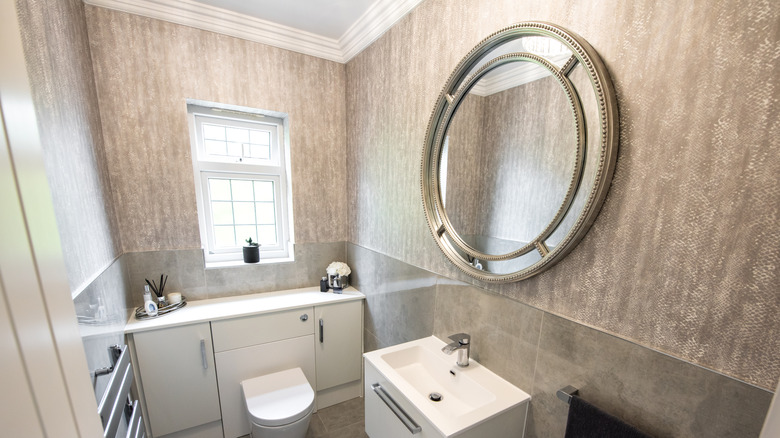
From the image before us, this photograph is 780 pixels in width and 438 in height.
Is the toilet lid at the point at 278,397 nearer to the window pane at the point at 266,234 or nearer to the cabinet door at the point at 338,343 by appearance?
the cabinet door at the point at 338,343

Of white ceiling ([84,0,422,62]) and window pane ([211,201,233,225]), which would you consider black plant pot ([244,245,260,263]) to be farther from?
white ceiling ([84,0,422,62])

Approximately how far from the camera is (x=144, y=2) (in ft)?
5.17

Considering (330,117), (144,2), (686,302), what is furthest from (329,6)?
(686,302)

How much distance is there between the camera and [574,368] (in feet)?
2.88

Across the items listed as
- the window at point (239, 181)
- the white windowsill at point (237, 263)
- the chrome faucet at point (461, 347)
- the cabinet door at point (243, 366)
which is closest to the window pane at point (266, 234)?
the window at point (239, 181)

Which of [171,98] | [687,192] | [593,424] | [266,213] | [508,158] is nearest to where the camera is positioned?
[687,192]

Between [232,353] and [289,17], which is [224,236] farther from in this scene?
[289,17]

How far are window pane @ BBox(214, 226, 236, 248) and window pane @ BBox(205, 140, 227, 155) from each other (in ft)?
1.88

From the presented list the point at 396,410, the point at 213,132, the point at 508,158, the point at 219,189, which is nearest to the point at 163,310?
the point at 219,189

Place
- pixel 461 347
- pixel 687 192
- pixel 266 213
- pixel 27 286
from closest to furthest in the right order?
pixel 27 286, pixel 687 192, pixel 461 347, pixel 266 213

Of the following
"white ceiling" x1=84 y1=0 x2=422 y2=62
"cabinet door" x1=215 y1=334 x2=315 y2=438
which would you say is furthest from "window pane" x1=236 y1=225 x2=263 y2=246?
"white ceiling" x1=84 y1=0 x2=422 y2=62

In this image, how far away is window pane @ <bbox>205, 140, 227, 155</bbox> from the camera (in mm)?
2032

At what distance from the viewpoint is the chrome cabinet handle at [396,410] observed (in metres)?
0.99

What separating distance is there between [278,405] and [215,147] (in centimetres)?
181
